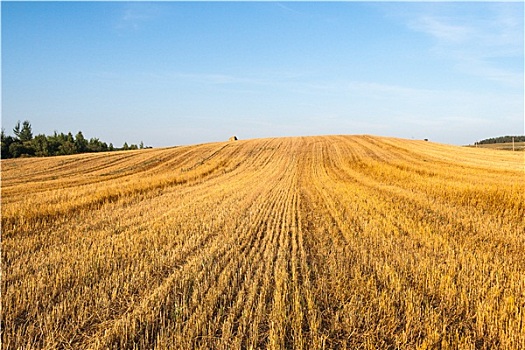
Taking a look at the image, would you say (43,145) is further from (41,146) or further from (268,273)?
(268,273)

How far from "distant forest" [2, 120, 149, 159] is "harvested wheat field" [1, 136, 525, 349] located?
133 ft

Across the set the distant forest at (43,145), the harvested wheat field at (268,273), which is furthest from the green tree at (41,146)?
the harvested wheat field at (268,273)

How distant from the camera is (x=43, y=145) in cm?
5094

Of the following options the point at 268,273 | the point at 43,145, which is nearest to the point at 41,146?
the point at 43,145

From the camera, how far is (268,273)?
5.37 m

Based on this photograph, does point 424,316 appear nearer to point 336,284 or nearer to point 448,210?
point 336,284

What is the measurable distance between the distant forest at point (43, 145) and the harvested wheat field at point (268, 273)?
4039 cm

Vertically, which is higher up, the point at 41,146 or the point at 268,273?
the point at 41,146

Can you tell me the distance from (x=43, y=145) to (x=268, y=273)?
56.9m

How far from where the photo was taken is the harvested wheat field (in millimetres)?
3703

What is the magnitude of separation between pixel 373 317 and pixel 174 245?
4.36 metres

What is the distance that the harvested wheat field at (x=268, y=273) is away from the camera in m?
3.70

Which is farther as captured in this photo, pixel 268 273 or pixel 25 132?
pixel 25 132

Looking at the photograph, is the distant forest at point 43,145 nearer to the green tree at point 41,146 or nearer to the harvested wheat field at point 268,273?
the green tree at point 41,146
